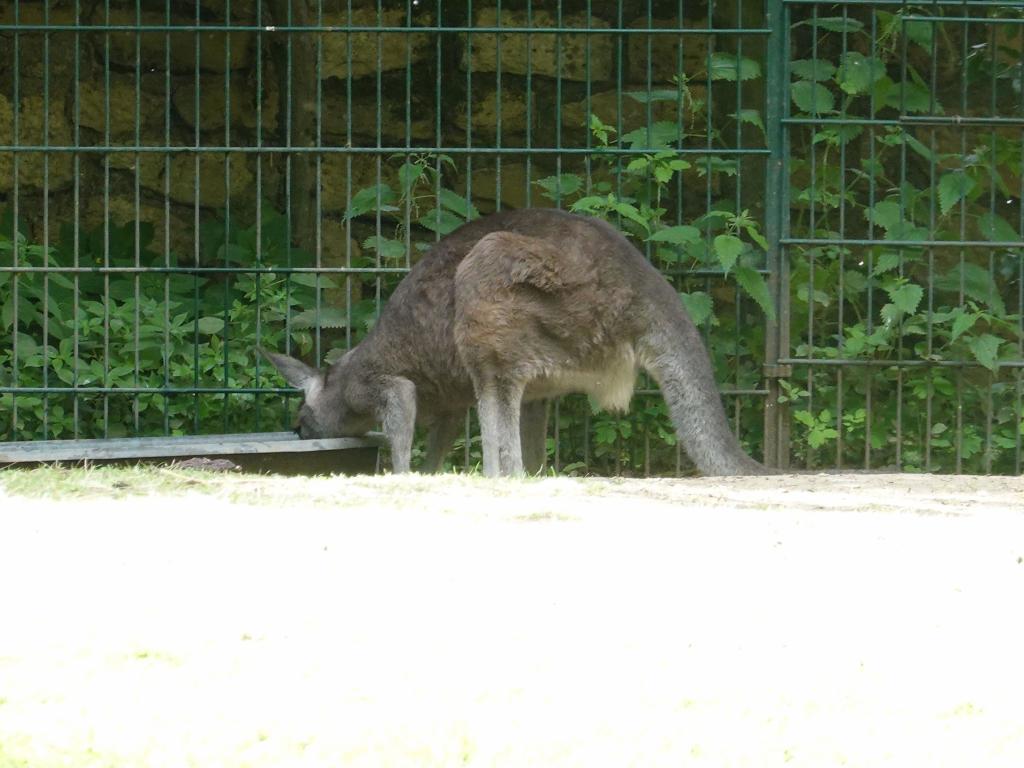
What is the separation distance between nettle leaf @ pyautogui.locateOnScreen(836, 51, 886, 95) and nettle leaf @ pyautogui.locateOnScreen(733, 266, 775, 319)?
101 centimetres

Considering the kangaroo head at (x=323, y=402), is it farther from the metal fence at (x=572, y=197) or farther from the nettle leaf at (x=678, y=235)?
the nettle leaf at (x=678, y=235)

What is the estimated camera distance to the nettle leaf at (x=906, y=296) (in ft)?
22.6

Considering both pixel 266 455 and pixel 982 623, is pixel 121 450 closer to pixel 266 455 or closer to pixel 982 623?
pixel 266 455

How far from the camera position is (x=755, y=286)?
6.78m

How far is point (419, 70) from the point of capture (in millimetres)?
8828

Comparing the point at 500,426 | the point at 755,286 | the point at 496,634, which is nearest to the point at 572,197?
the point at 755,286

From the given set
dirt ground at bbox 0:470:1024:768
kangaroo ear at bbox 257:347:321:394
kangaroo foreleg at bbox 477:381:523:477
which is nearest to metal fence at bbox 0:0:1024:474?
kangaroo ear at bbox 257:347:321:394

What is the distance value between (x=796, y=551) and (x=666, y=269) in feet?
11.9

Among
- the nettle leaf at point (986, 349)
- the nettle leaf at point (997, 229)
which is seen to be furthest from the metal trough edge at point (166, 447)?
the nettle leaf at point (997, 229)

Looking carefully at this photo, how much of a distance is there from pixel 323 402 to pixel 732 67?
2.32m

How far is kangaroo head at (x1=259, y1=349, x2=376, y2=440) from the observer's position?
6.83 m

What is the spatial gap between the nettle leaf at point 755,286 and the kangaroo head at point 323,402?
1.67 meters

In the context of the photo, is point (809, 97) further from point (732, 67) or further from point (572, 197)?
point (572, 197)

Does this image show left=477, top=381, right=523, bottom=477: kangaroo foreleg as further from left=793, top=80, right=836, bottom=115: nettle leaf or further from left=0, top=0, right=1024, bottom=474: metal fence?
left=793, top=80, right=836, bottom=115: nettle leaf
